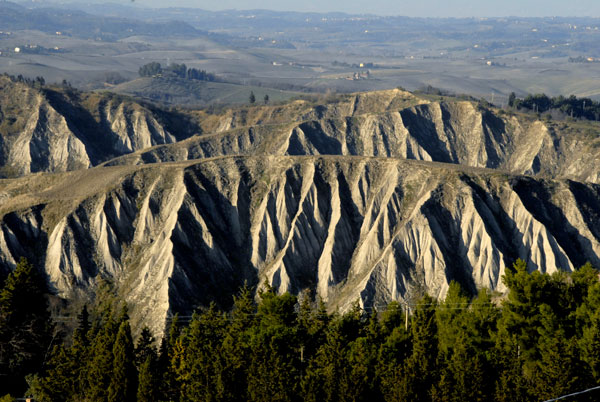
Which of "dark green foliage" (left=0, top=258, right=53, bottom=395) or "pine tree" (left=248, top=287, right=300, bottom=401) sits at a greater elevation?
"pine tree" (left=248, top=287, right=300, bottom=401)

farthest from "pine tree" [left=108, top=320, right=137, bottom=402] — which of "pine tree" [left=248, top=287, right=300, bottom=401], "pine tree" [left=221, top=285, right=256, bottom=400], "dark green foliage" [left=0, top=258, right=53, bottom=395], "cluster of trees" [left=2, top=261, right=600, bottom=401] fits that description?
"dark green foliage" [left=0, top=258, right=53, bottom=395]

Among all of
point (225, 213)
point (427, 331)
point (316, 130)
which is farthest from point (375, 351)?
point (316, 130)

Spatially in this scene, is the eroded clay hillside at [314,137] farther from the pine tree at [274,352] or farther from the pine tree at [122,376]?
the pine tree at [122,376]

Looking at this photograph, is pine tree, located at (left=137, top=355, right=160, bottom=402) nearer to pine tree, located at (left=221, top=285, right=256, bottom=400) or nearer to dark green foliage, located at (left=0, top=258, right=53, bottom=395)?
pine tree, located at (left=221, top=285, right=256, bottom=400)

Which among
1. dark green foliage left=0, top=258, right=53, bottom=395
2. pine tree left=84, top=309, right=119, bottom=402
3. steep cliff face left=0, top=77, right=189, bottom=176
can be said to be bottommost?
steep cliff face left=0, top=77, right=189, bottom=176

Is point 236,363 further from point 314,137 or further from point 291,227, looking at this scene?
point 314,137

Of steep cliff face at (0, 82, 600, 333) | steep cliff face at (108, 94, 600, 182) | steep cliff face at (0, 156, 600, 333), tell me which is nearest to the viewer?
steep cliff face at (0, 82, 600, 333)

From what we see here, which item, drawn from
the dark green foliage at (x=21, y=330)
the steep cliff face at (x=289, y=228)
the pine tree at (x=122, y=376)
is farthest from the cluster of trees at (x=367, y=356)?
the steep cliff face at (x=289, y=228)
